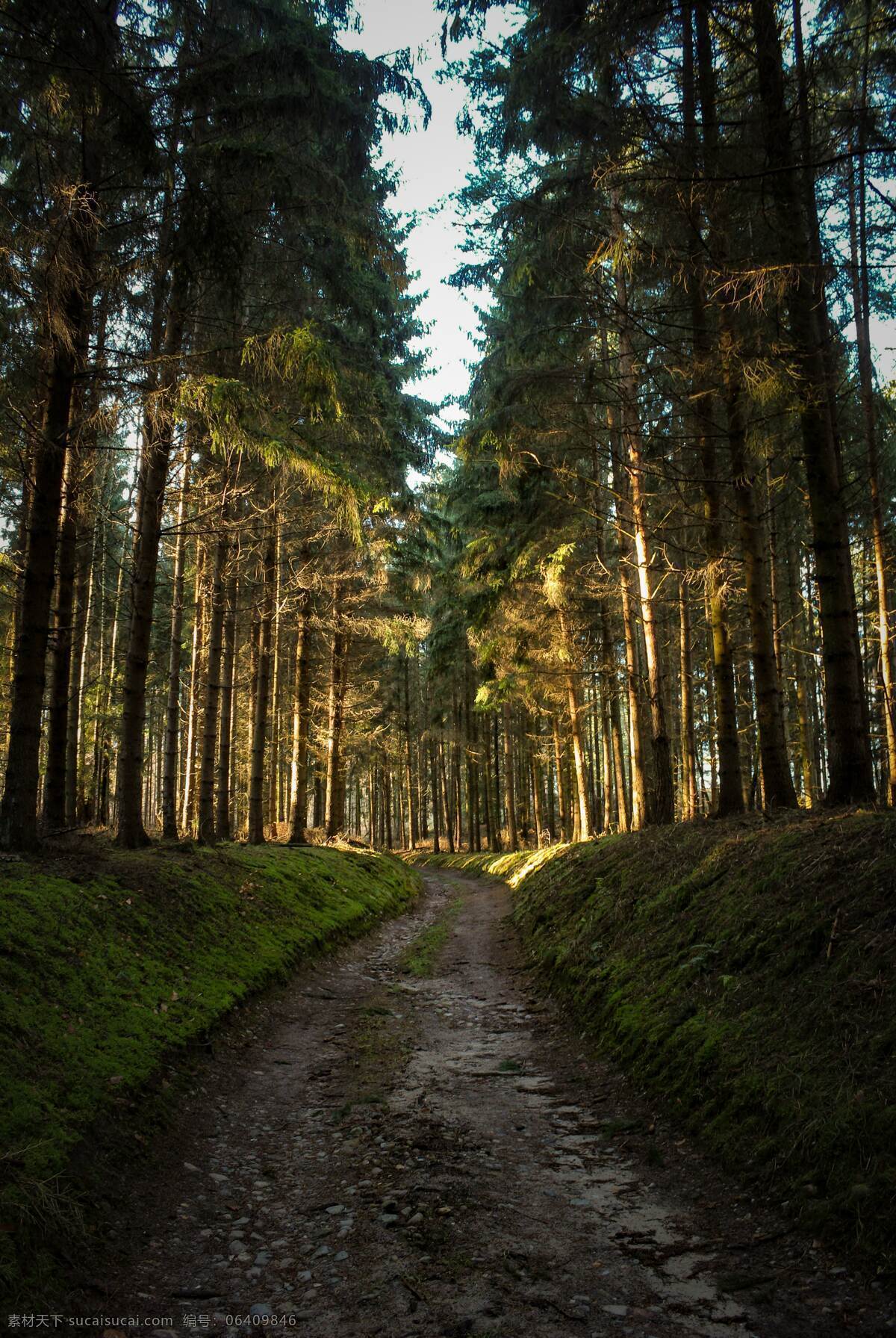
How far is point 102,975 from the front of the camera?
5895mm

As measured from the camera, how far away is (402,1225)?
3852 millimetres

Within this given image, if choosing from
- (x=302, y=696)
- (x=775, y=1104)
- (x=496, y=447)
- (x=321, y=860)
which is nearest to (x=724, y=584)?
(x=496, y=447)

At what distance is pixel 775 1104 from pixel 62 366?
385 inches

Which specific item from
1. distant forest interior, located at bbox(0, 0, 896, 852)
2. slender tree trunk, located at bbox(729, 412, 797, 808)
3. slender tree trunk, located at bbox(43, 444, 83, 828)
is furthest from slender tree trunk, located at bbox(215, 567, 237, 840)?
slender tree trunk, located at bbox(729, 412, 797, 808)

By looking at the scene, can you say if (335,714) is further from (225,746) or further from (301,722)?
(225,746)

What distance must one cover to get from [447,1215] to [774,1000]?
2640mm

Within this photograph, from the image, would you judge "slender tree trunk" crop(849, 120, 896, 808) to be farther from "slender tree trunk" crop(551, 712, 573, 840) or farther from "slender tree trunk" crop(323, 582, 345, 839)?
"slender tree trunk" crop(323, 582, 345, 839)

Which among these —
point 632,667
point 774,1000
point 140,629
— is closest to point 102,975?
point 774,1000

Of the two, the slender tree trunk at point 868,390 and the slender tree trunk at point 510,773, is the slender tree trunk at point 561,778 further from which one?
the slender tree trunk at point 868,390

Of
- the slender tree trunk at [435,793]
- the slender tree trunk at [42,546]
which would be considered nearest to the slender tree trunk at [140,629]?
the slender tree trunk at [42,546]

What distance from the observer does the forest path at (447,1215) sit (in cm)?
311

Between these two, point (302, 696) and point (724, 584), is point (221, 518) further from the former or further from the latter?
point (724, 584)

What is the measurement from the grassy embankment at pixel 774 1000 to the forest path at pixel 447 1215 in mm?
294

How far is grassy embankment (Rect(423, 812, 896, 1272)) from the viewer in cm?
363
